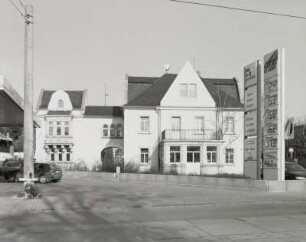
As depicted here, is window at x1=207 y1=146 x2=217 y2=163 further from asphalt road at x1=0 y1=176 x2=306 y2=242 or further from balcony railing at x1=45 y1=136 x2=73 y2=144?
asphalt road at x1=0 y1=176 x2=306 y2=242

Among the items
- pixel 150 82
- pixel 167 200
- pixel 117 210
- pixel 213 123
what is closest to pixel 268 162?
pixel 167 200

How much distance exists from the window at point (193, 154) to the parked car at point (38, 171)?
19.1 metres

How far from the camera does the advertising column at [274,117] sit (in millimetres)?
22203

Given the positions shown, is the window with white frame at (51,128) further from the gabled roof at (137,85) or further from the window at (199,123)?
the window at (199,123)

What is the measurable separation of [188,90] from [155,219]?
41107 millimetres

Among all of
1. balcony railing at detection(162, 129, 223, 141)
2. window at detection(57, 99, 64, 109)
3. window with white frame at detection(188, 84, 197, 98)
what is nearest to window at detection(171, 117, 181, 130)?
balcony railing at detection(162, 129, 223, 141)

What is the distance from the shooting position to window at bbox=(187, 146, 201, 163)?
4991cm

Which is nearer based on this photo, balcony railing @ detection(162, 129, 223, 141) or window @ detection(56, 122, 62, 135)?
balcony railing @ detection(162, 129, 223, 141)

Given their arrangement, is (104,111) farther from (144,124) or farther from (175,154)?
(175,154)

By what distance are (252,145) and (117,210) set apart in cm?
1095

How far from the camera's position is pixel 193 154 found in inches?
1969

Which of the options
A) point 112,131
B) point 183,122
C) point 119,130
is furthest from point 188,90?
point 112,131

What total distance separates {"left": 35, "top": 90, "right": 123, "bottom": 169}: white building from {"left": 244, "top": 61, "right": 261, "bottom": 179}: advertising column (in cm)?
3406

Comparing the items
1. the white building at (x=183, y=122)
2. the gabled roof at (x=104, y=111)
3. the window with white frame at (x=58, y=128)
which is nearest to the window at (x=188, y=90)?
the white building at (x=183, y=122)
